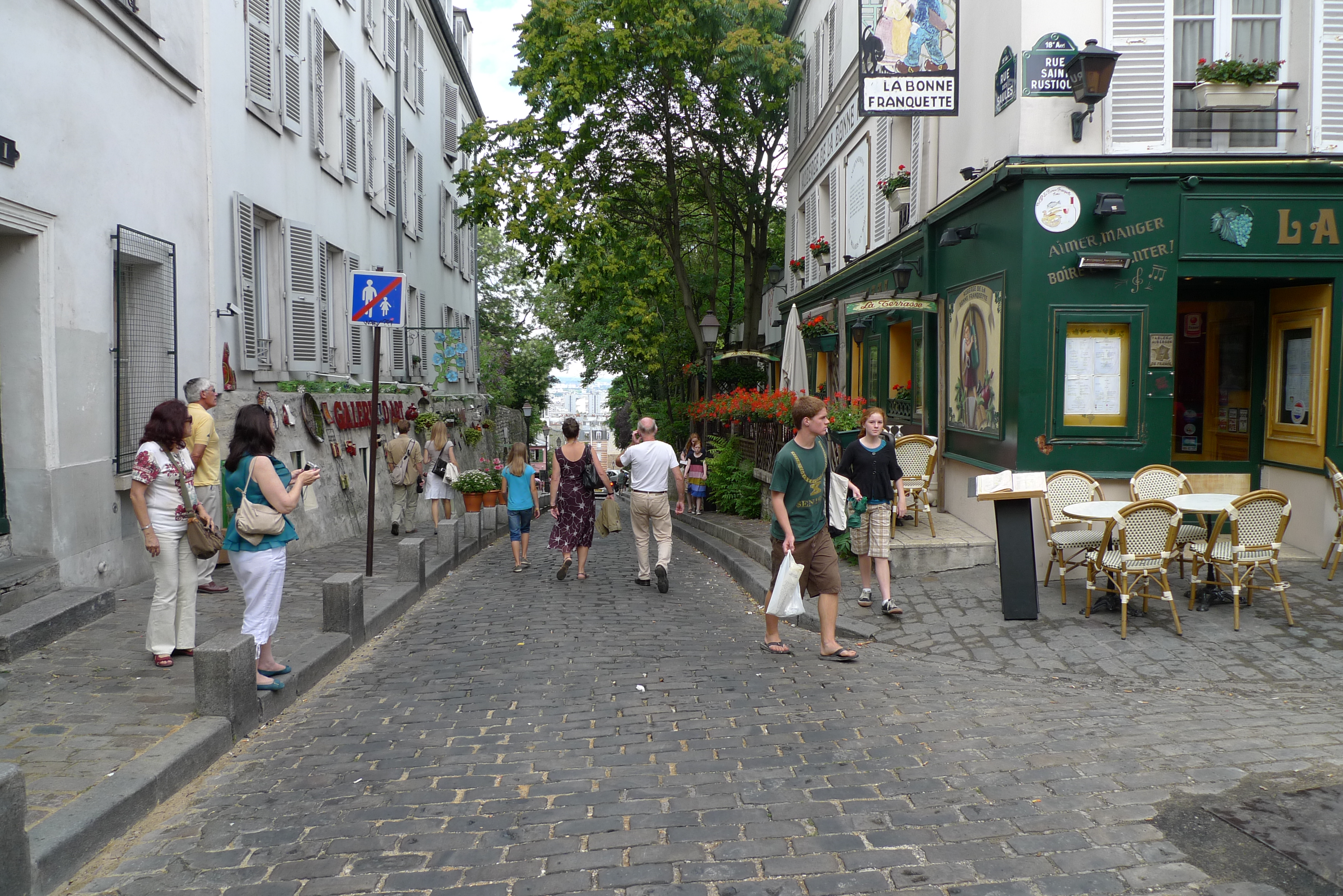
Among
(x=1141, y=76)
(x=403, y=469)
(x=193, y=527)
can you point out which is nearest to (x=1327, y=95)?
(x=1141, y=76)

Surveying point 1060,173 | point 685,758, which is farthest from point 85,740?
point 1060,173

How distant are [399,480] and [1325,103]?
11862 millimetres

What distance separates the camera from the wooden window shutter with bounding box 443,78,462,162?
89.1ft

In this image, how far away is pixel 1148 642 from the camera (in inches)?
284

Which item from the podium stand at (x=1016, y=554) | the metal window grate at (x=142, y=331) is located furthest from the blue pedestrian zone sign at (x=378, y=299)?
the podium stand at (x=1016, y=554)

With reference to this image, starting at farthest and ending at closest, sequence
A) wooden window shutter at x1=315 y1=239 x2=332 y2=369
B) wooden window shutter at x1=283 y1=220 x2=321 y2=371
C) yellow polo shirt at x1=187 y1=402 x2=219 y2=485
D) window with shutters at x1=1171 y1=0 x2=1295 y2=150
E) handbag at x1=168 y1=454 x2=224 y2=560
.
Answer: wooden window shutter at x1=315 y1=239 x2=332 y2=369 < wooden window shutter at x1=283 y1=220 x2=321 y2=371 < window with shutters at x1=1171 y1=0 x2=1295 y2=150 < yellow polo shirt at x1=187 y1=402 x2=219 y2=485 < handbag at x1=168 y1=454 x2=224 y2=560

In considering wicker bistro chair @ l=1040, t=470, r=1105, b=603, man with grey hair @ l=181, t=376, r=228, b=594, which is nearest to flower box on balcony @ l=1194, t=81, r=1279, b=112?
wicker bistro chair @ l=1040, t=470, r=1105, b=603

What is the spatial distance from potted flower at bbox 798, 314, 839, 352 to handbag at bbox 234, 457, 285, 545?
10689 mm

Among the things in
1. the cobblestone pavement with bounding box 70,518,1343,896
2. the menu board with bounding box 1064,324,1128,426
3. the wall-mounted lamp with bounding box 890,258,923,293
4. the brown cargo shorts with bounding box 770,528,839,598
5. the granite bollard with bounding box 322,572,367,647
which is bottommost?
the cobblestone pavement with bounding box 70,518,1343,896

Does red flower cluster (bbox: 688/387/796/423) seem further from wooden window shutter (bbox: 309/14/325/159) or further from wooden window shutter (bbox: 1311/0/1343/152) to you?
wooden window shutter (bbox: 309/14/325/159)

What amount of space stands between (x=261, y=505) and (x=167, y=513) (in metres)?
0.85

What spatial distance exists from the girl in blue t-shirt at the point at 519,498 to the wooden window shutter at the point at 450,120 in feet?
57.5

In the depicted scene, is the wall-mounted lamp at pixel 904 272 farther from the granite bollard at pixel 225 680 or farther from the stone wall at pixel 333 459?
the granite bollard at pixel 225 680

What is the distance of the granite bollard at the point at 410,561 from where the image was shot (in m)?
9.59
